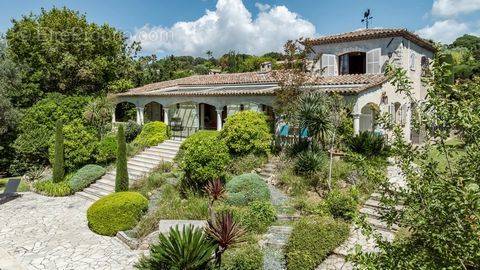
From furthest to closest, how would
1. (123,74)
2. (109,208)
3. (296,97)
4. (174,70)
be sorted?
(174,70), (123,74), (296,97), (109,208)

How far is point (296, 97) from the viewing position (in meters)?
19.8

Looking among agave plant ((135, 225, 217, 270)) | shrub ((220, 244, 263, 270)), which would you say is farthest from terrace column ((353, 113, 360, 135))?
agave plant ((135, 225, 217, 270))

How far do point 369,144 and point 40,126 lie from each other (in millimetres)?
22278

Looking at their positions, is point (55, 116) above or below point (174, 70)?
below

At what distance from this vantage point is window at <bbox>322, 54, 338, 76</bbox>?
26172mm

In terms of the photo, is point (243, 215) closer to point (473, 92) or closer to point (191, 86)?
point (473, 92)

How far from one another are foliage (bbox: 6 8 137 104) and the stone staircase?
11815mm

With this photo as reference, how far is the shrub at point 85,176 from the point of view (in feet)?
70.8

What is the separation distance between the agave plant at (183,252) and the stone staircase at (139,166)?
39.5ft

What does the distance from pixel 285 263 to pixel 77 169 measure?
1775 cm

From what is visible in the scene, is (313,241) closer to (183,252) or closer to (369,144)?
(183,252)

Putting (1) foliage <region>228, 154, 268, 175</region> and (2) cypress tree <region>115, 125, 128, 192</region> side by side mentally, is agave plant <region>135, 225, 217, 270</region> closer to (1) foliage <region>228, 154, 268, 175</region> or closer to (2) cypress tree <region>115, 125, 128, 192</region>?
(2) cypress tree <region>115, 125, 128, 192</region>

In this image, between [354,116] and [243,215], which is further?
[354,116]

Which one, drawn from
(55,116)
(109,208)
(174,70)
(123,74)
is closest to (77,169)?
(55,116)
